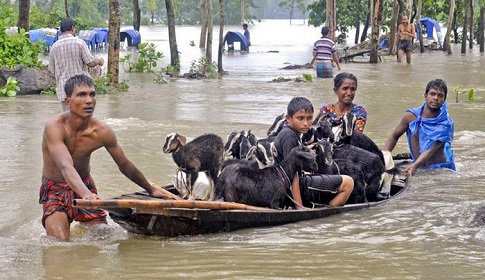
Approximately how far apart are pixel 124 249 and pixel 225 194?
2.97 ft

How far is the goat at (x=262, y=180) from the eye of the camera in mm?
6359

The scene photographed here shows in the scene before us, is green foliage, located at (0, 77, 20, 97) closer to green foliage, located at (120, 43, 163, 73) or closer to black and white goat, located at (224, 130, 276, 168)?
green foliage, located at (120, 43, 163, 73)

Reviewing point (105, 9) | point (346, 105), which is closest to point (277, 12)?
point (105, 9)

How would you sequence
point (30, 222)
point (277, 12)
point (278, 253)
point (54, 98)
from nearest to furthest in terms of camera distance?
point (278, 253), point (30, 222), point (54, 98), point (277, 12)

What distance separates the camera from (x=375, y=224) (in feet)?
22.0

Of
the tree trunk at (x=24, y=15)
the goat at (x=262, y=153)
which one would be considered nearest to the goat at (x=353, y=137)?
the goat at (x=262, y=153)

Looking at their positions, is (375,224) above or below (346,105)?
below

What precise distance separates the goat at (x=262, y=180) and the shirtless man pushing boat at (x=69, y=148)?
879 millimetres

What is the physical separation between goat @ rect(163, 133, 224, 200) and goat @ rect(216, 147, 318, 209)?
107 millimetres

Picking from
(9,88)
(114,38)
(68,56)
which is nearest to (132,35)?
(114,38)

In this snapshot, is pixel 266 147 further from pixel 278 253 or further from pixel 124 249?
pixel 124 249

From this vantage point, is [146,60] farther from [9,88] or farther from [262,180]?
[262,180]

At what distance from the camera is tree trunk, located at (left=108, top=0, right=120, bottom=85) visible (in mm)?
16547

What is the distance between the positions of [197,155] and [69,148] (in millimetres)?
966
